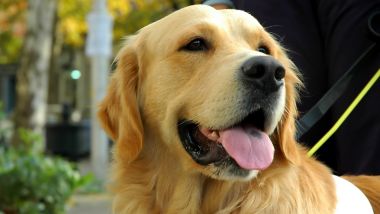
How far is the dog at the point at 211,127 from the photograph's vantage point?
304cm

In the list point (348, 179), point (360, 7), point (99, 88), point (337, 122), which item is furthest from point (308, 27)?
point (99, 88)

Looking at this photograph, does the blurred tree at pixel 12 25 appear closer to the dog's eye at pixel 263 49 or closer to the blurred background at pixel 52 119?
the blurred background at pixel 52 119

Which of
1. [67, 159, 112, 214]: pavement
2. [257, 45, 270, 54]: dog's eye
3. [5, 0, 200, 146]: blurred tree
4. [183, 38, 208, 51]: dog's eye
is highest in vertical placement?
[183, 38, 208, 51]: dog's eye

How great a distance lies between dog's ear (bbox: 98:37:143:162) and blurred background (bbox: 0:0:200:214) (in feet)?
1.74

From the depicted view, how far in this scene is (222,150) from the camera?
3.10 metres

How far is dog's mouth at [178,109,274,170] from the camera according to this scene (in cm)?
302

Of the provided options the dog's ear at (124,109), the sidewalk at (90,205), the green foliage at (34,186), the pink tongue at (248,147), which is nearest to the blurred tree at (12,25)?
the sidewalk at (90,205)

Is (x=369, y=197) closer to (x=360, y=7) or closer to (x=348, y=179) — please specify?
(x=348, y=179)

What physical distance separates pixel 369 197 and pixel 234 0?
1.55m

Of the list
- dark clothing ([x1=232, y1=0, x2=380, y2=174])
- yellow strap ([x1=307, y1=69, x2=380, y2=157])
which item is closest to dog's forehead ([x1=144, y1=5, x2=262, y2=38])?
dark clothing ([x1=232, y1=0, x2=380, y2=174])

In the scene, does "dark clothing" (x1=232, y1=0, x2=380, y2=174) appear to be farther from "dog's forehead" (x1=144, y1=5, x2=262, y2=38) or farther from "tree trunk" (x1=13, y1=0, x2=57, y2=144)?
"tree trunk" (x1=13, y1=0, x2=57, y2=144)

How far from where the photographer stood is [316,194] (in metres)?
3.21

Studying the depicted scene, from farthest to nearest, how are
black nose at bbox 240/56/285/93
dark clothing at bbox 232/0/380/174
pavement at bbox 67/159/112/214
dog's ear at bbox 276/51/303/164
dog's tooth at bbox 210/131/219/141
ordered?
1. pavement at bbox 67/159/112/214
2. dark clothing at bbox 232/0/380/174
3. dog's ear at bbox 276/51/303/164
4. dog's tooth at bbox 210/131/219/141
5. black nose at bbox 240/56/285/93

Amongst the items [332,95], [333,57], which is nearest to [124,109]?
[332,95]
